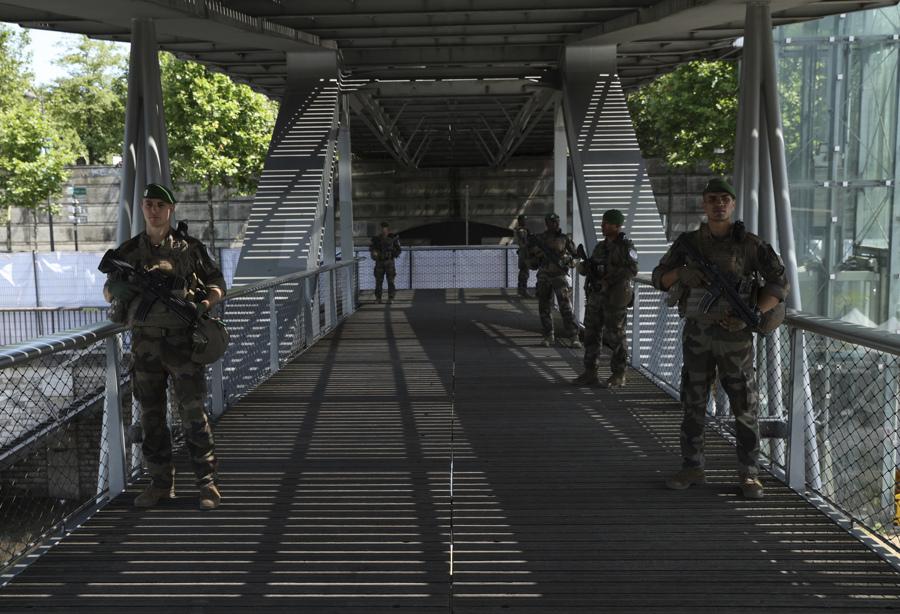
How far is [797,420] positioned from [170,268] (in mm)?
3554

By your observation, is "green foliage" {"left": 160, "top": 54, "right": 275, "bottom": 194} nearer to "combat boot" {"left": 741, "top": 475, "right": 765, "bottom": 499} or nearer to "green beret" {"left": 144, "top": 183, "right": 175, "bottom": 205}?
"green beret" {"left": 144, "top": 183, "right": 175, "bottom": 205}

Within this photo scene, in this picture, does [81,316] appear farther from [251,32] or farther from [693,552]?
[693,552]

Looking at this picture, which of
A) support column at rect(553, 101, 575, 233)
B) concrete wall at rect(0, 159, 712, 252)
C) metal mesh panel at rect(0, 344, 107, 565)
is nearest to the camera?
metal mesh panel at rect(0, 344, 107, 565)

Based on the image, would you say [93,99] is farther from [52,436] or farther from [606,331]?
[606,331]

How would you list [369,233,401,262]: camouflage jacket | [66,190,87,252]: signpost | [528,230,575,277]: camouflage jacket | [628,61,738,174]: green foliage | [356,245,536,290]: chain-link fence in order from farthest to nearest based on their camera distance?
[66,190,87,252]: signpost
[628,61,738,174]: green foliage
[356,245,536,290]: chain-link fence
[369,233,401,262]: camouflage jacket
[528,230,575,277]: camouflage jacket

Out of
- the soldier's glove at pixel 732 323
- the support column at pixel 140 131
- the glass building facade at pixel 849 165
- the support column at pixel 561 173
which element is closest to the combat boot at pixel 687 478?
the soldier's glove at pixel 732 323

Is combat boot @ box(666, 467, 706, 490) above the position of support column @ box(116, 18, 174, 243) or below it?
below

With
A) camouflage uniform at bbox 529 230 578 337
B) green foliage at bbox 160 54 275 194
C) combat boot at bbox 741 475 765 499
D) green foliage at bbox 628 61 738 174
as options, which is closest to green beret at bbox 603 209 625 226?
camouflage uniform at bbox 529 230 578 337

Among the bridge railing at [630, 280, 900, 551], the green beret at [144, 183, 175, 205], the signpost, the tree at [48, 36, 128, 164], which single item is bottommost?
the bridge railing at [630, 280, 900, 551]

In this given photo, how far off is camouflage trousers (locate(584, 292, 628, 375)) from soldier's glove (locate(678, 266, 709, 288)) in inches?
124

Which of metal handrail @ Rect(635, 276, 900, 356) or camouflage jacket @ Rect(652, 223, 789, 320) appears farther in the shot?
camouflage jacket @ Rect(652, 223, 789, 320)

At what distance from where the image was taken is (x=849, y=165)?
572 inches

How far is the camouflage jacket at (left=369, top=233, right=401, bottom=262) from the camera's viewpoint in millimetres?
17359

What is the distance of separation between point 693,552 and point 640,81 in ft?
47.6
